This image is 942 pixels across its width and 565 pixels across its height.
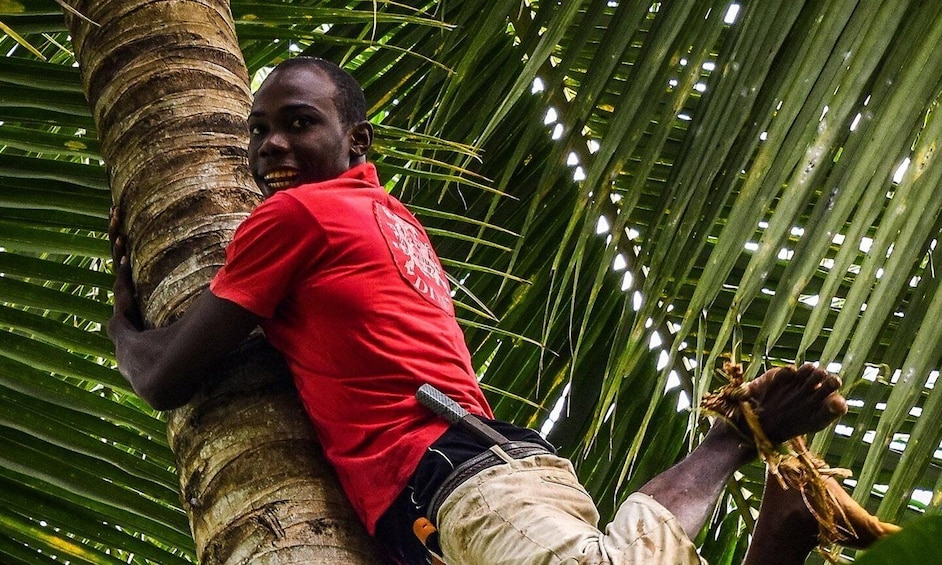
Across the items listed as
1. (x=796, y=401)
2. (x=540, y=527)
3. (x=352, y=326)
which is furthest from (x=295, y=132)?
(x=796, y=401)

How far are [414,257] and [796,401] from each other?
736mm

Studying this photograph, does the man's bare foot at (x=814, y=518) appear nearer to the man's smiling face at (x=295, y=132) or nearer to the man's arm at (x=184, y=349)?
the man's arm at (x=184, y=349)

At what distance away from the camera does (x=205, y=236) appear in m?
1.98

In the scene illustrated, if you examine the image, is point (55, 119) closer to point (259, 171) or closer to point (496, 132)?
point (259, 171)

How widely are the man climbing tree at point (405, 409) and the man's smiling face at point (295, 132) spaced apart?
18cm

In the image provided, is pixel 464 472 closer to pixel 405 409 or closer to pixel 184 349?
pixel 405 409

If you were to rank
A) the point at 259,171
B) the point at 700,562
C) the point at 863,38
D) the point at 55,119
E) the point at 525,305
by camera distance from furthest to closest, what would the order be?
the point at 525,305
the point at 55,119
the point at 259,171
the point at 700,562
the point at 863,38

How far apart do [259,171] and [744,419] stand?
970 mm

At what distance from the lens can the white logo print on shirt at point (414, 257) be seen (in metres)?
2.14

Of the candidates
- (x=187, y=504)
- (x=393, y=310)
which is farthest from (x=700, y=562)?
(x=187, y=504)

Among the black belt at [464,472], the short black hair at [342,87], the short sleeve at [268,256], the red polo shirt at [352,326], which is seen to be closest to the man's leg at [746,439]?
the black belt at [464,472]

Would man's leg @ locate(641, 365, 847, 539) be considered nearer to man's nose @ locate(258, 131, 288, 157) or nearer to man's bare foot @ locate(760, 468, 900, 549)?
man's bare foot @ locate(760, 468, 900, 549)

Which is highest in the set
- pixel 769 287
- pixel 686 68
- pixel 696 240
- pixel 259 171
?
pixel 686 68

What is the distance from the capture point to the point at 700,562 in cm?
181
